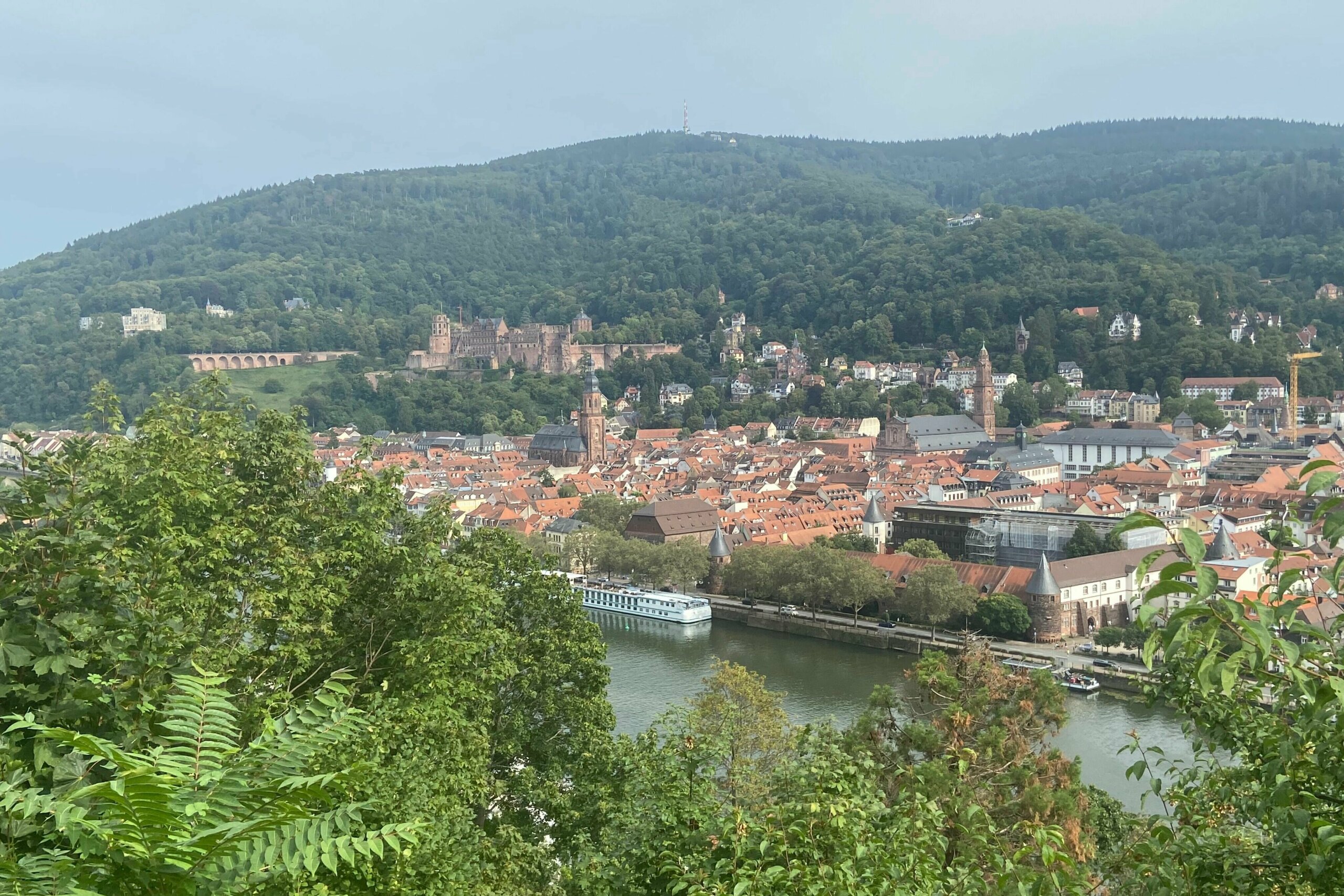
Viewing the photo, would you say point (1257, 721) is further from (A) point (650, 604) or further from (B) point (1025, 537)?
(B) point (1025, 537)

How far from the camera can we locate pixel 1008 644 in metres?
21.6

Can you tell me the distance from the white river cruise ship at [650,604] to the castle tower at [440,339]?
53.0m

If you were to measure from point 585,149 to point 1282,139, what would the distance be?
83.4 meters

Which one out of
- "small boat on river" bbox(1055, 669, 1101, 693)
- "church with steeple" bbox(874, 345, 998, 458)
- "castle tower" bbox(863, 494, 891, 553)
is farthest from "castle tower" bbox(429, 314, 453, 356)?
"small boat on river" bbox(1055, 669, 1101, 693)

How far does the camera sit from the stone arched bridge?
6875cm

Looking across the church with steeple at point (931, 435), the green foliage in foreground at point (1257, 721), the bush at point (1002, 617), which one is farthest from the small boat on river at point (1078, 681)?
the church with steeple at point (931, 435)

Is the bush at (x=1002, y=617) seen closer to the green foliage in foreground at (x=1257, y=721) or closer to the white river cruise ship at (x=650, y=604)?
the white river cruise ship at (x=650, y=604)

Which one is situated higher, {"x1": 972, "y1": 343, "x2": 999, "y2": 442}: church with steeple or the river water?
{"x1": 972, "y1": 343, "x2": 999, "y2": 442}: church with steeple

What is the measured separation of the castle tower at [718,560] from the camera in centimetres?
2850

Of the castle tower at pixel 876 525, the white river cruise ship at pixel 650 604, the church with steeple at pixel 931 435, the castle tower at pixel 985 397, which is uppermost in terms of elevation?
the castle tower at pixel 985 397

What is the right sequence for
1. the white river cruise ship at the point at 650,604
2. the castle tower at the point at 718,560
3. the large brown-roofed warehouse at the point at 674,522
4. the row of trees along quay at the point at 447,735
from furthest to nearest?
the large brown-roofed warehouse at the point at 674,522
the castle tower at the point at 718,560
the white river cruise ship at the point at 650,604
the row of trees along quay at the point at 447,735

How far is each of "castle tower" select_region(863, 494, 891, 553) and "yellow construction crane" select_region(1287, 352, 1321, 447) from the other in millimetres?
23570

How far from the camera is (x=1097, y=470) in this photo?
43.2 meters

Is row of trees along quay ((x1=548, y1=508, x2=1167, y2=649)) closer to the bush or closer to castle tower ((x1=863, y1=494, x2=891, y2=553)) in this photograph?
the bush
